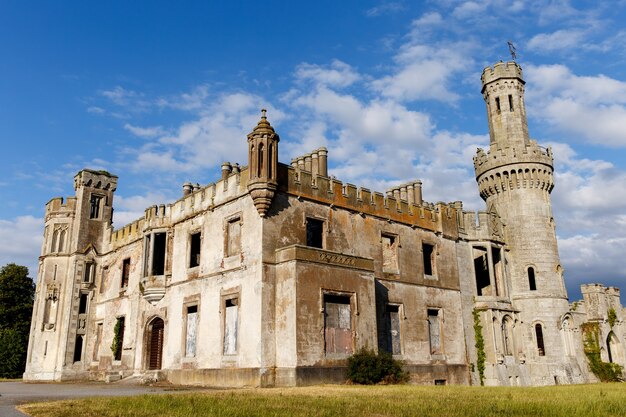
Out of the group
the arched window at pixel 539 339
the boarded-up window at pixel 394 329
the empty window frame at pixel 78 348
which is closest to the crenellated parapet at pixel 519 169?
the arched window at pixel 539 339

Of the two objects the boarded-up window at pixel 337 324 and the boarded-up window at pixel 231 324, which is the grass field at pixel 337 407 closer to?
the boarded-up window at pixel 337 324

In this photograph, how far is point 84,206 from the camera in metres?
35.8

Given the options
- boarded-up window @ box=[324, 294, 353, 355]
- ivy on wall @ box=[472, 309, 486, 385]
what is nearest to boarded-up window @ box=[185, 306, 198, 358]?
boarded-up window @ box=[324, 294, 353, 355]

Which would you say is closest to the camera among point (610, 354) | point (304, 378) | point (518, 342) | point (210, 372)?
point (304, 378)

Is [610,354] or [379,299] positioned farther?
[610,354]

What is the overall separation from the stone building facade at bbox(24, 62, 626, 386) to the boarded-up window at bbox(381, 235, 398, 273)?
10 centimetres

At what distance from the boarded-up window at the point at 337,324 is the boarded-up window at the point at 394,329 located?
4.58m

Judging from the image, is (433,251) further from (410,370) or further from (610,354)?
(610,354)

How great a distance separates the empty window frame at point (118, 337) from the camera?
101 ft

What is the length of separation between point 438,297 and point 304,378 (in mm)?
11587

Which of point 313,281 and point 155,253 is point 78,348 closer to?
point 155,253

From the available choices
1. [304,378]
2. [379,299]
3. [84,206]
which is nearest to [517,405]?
[304,378]

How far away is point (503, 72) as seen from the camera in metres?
36.4

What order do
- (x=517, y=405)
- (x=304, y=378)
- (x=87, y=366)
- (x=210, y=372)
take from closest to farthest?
(x=517, y=405) → (x=304, y=378) → (x=210, y=372) → (x=87, y=366)
